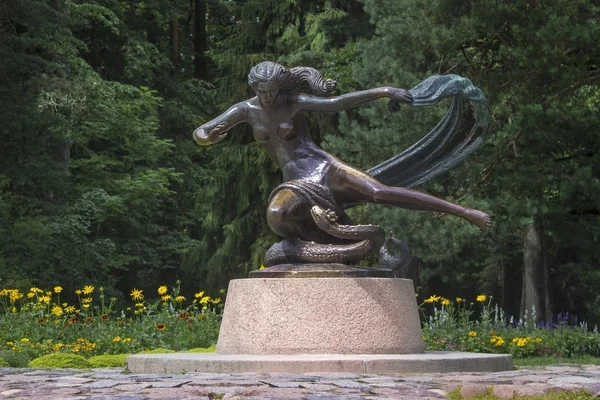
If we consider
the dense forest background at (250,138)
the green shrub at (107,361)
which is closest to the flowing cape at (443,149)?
the green shrub at (107,361)

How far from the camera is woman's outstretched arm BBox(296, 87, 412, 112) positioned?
918cm

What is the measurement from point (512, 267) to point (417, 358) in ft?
74.9

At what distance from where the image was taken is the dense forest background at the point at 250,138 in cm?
1596

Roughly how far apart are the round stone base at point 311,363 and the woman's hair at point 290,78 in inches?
101

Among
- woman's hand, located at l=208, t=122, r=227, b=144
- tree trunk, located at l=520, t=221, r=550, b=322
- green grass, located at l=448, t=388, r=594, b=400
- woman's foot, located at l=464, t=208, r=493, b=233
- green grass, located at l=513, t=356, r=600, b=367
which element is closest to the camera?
green grass, located at l=448, t=388, r=594, b=400

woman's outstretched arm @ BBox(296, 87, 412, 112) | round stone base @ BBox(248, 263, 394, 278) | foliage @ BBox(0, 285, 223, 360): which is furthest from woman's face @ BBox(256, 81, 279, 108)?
foliage @ BBox(0, 285, 223, 360)

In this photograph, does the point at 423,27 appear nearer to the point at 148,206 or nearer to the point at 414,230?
the point at 414,230

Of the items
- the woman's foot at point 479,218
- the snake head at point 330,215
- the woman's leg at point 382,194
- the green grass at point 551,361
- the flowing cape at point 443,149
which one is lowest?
the green grass at point 551,361

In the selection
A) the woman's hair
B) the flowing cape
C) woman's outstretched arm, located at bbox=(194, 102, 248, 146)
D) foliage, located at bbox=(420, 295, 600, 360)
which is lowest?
foliage, located at bbox=(420, 295, 600, 360)

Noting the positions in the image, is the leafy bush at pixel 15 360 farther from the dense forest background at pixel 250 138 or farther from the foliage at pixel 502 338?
the dense forest background at pixel 250 138

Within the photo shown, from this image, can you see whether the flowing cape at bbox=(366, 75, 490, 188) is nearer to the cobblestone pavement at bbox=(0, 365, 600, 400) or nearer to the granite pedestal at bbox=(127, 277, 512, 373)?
the granite pedestal at bbox=(127, 277, 512, 373)

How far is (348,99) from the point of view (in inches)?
363

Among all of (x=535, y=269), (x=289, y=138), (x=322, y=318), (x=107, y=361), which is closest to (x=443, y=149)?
(x=289, y=138)

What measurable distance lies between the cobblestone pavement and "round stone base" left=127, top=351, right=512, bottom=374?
0.81ft
